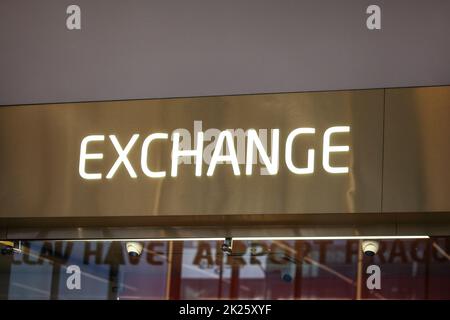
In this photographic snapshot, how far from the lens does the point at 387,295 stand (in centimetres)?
432

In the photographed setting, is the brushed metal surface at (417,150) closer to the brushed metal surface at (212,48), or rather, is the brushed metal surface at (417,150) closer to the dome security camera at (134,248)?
the brushed metal surface at (212,48)

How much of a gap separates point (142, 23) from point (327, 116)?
122cm

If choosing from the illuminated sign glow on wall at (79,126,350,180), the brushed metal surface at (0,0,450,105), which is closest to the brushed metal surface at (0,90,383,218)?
the illuminated sign glow on wall at (79,126,350,180)

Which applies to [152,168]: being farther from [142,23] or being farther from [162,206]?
[142,23]

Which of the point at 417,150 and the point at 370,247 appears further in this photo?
the point at 370,247

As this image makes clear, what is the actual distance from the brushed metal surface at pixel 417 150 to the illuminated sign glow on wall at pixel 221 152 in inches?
7.9

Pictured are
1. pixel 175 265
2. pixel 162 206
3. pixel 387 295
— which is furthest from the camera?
pixel 175 265

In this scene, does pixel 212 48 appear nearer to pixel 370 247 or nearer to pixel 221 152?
pixel 221 152

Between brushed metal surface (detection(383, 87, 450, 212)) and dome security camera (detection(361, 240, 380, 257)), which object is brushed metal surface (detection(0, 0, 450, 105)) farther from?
dome security camera (detection(361, 240, 380, 257))

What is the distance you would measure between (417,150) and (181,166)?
1042mm

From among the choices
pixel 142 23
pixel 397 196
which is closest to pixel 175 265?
pixel 142 23

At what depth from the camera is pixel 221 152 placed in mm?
3600

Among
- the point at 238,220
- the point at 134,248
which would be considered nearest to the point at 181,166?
the point at 238,220

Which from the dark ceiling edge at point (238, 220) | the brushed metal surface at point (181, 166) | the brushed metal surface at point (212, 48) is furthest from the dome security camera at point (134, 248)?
the brushed metal surface at point (212, 48)
